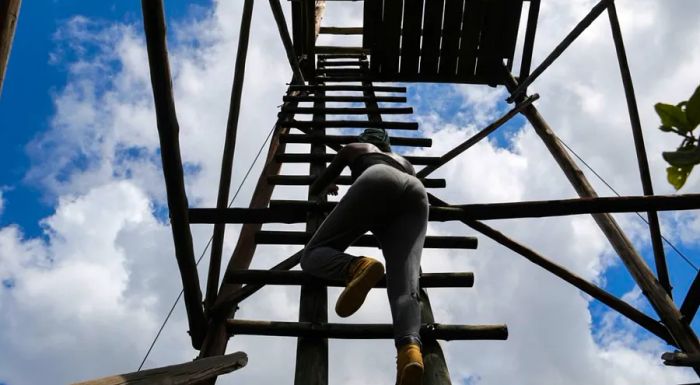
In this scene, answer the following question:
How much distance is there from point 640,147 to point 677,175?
294 cm

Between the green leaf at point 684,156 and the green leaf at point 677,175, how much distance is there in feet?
0.27

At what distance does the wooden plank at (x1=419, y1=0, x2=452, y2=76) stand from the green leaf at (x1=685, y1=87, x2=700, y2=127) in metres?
4.79

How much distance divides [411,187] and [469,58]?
11.7 feet

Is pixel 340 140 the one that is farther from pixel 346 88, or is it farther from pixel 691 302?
pixel 691 302

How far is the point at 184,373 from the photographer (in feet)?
6.04

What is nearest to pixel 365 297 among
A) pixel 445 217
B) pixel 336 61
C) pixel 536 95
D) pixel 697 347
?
pixel 445 217

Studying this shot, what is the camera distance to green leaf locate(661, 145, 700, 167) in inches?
26.1

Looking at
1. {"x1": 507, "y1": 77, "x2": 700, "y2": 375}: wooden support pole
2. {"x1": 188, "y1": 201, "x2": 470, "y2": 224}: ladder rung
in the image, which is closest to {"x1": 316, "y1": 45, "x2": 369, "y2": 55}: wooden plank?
{"x1": 507, "y1": 77, "x2": 700, "y2": 375}: wooden support pole

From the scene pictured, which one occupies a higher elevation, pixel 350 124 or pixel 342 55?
pixel 342 55

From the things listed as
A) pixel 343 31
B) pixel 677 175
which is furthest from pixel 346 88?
pixel 677 175

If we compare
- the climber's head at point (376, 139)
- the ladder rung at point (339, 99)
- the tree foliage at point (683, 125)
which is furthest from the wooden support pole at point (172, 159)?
the ladder rung at point (339, 99)

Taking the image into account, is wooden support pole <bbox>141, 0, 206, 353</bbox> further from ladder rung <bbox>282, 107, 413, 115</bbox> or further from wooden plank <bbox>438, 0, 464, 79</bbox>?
wooden plank <bbox>438, 0, 464, 79</bbox>

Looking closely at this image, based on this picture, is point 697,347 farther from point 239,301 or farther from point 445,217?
point 239,301

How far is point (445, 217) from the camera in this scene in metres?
2.72
